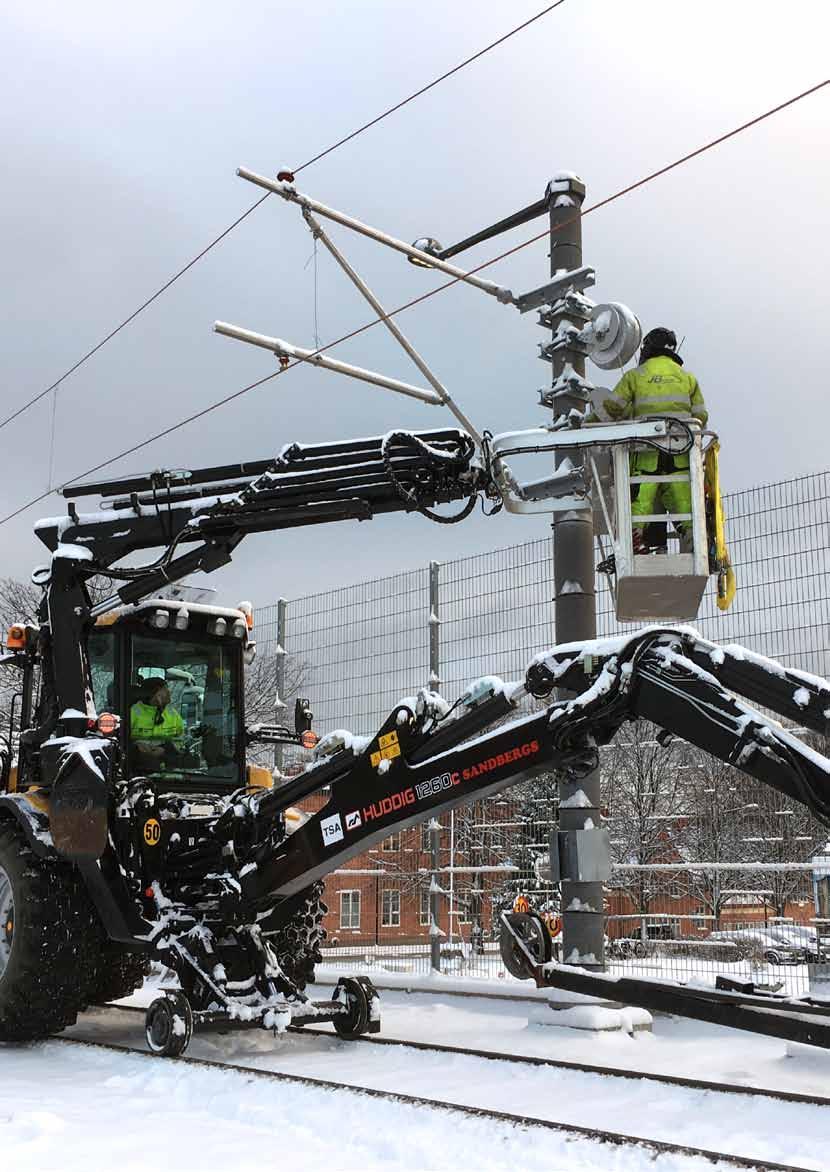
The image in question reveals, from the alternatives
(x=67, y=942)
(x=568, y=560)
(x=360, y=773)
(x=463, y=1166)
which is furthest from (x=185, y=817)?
(x=463, y=1166)

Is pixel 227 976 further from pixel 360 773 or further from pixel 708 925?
pixel 708 925

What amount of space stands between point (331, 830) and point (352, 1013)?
1339mm

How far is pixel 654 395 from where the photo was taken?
6.29 metres

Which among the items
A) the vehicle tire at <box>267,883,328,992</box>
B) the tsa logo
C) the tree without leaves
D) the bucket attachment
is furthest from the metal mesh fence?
the tree without leaves

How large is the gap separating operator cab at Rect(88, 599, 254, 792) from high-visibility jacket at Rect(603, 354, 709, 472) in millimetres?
3506

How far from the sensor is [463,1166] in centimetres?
448

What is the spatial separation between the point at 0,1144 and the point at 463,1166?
1.81 meters

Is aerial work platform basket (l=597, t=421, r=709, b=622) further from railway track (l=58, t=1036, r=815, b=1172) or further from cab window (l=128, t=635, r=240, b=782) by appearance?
cab window (l=128, t=635, r=240, b=782)

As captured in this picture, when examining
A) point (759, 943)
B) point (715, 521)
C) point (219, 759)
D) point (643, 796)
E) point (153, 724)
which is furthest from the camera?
point (643, 796)

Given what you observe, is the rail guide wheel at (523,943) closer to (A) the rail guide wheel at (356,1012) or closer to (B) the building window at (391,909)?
(A) the rail guide wheel at (356,1012)

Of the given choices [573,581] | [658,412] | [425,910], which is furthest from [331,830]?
[425,910]

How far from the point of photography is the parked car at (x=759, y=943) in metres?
9.50

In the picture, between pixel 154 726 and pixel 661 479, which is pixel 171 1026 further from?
pixel 661 479

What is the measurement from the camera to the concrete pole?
8.24 meters
